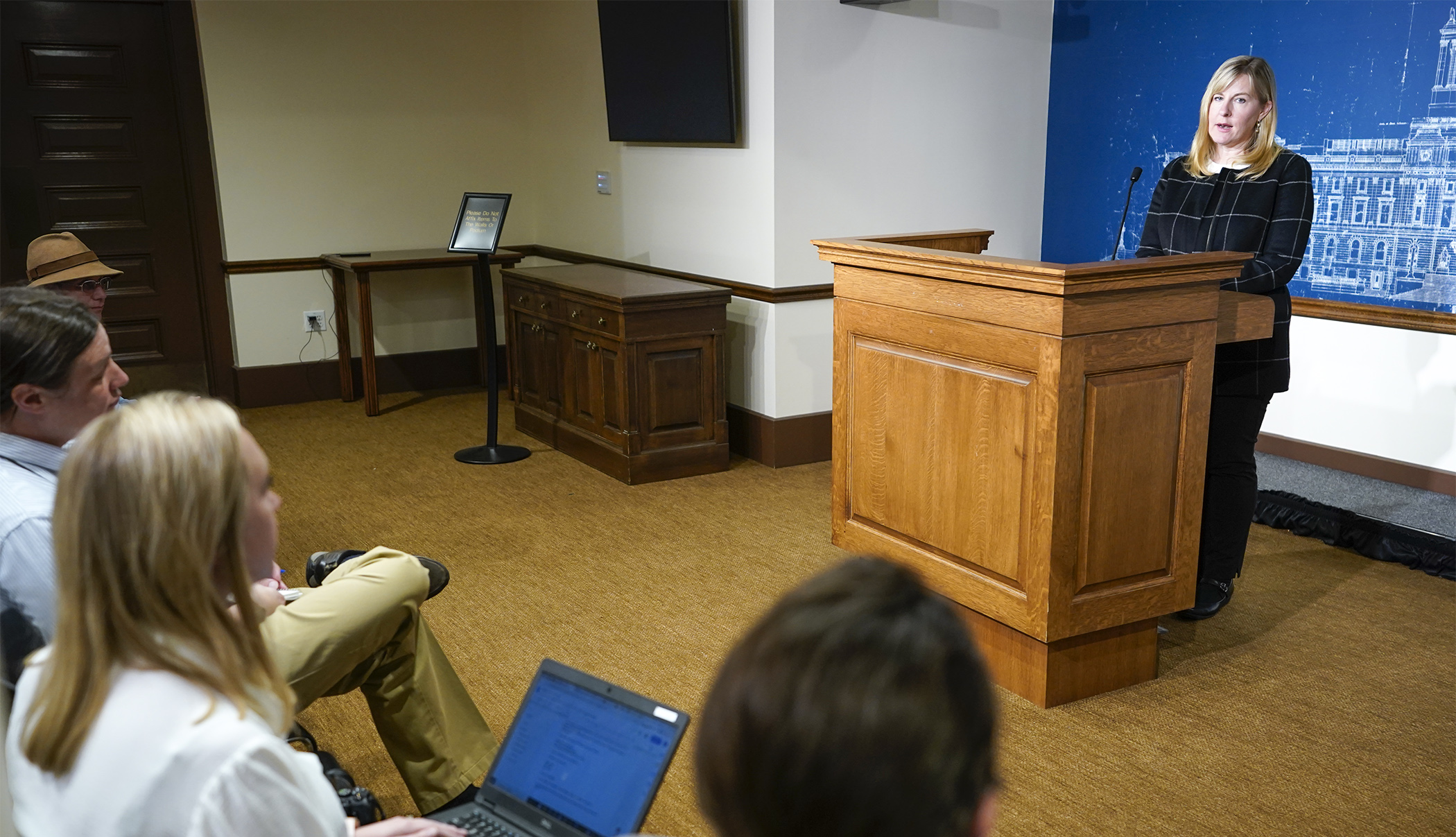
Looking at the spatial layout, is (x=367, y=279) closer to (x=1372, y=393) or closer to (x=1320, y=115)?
(x=1320, y=115)

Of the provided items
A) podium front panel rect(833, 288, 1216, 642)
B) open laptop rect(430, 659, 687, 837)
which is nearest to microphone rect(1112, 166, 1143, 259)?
podium front panel rect(833, 288, 1216, 642)

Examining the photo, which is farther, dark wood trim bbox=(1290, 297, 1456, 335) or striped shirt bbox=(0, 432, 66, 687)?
dark wood trim bbox=(1290, 297, 1456, 335)

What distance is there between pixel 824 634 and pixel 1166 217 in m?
2.90

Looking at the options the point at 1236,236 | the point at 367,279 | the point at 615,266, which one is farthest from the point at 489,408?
the point at 1236,236

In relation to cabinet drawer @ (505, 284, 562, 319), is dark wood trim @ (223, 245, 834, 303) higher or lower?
higher

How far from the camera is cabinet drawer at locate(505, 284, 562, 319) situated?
5.20m

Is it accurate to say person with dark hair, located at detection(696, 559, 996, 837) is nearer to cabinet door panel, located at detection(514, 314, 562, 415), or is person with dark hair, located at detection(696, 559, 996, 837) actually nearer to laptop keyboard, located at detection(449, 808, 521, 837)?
laptop keyboard, located at detection(449, 808, 521, 837)

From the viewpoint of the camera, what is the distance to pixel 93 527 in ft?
3.63

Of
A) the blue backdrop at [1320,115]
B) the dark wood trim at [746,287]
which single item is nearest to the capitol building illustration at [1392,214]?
the blue backdrop at [1320,115]

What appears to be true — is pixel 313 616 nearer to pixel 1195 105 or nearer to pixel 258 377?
pixel 1195 105

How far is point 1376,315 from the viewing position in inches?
164

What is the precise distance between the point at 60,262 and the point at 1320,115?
175 inches

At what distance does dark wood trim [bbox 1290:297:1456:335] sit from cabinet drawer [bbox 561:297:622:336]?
256 centimetres

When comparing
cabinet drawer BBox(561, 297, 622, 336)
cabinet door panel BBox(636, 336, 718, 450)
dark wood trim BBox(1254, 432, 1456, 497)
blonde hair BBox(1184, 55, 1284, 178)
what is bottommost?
dark wood trim BBox(1254, 432, 1456, 497)
